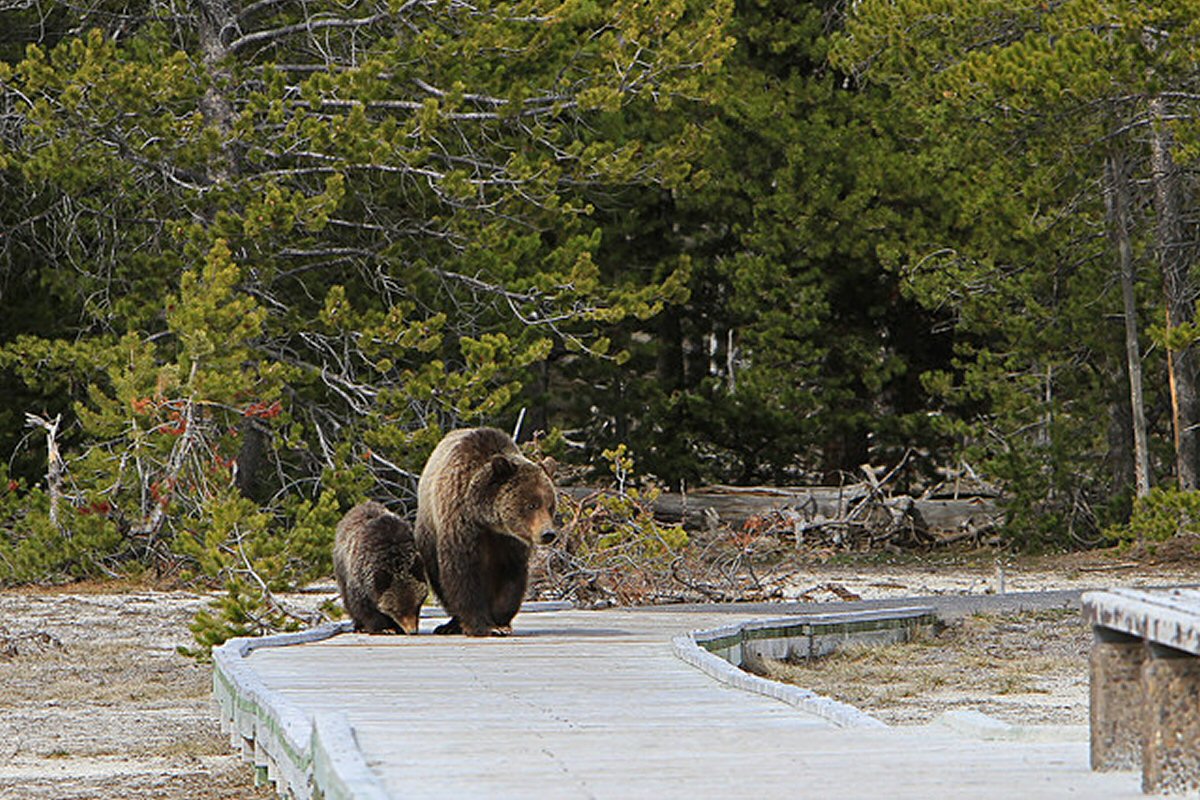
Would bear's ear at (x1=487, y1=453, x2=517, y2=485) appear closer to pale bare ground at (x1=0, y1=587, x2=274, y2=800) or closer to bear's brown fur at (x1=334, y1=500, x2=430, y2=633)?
bear's brown fur at (x1=334, y1=500, x2=430, y2=633)

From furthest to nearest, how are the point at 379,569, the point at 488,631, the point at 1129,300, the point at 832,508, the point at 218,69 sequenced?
1. the point at 832,508
2. the point at 1129,300
3. the point at 218,69
4. the point at 379,569
5. the point at 488,631

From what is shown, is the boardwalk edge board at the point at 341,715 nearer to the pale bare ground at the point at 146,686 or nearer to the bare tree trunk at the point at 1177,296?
the pale bare ground at the point at 146,686

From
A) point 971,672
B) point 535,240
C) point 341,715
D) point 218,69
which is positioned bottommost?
point 971,672

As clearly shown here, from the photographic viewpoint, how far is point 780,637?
13094 millimetres

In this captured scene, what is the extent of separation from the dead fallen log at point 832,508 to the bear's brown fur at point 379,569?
12641 millimetres

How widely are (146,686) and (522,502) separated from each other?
134 inches

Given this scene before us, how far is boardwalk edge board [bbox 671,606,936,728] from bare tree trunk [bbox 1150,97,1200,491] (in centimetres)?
730

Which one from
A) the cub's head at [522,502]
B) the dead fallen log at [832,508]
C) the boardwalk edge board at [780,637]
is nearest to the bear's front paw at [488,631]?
the cub's head at [522,502]

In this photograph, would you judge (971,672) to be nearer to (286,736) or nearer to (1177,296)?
(286,736)

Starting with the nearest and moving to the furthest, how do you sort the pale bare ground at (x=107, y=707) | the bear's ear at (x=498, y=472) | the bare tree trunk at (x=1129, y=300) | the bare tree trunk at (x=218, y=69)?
the pale bare ground at (x=107, y=707) → the bear's ear at (x=498, y=472) → the bare tree trunk at (x=218, y=69) → the bare tree trunk at (x=1129, y=300)

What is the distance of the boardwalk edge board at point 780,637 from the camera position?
365 inches

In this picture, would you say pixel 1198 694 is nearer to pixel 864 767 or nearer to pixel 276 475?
pixel 864 767

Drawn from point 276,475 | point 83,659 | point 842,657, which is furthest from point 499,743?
point 276,475

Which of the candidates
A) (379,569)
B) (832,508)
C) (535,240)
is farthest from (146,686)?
(832,508)
